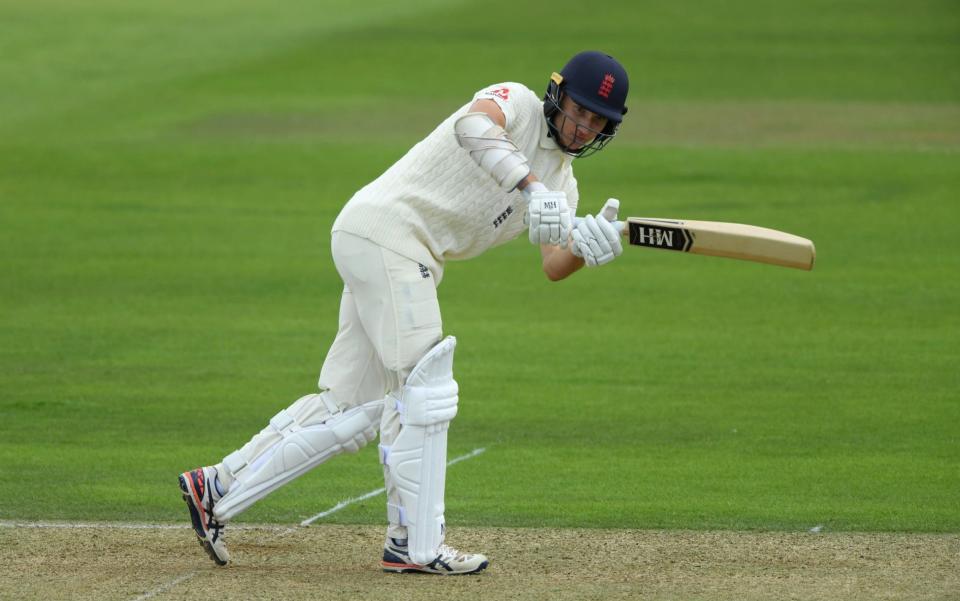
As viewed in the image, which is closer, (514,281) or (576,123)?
(576,123)

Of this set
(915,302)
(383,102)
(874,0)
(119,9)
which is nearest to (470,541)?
(915,302)

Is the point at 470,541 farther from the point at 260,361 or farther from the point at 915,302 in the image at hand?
the point at 915,302

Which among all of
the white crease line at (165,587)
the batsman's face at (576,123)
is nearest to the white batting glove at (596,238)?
the batsman's face at (576,123)

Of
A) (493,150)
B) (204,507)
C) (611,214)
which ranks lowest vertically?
(204,507)

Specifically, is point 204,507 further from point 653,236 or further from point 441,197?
point 653,236

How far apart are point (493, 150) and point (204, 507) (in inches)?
68.0

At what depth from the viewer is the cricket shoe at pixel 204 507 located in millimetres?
5766

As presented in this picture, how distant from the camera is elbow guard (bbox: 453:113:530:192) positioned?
5441mm

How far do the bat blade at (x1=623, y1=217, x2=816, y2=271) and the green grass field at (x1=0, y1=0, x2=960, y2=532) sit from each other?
145cm

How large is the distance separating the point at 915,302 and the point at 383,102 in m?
13.5

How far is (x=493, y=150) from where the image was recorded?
543 cm

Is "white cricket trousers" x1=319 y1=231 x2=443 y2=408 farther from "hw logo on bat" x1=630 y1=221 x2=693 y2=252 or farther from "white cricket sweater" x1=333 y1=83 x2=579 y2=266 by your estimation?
"hw logo on bat" x1=630 y1=221 x2=693 y2=252

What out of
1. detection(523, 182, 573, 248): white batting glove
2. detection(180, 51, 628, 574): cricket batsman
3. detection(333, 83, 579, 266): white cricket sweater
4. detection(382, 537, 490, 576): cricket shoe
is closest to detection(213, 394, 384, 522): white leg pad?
detection(180, 51, 628, 574): cricket batsman

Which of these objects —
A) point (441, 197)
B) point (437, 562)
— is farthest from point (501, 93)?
point (437, 562)
